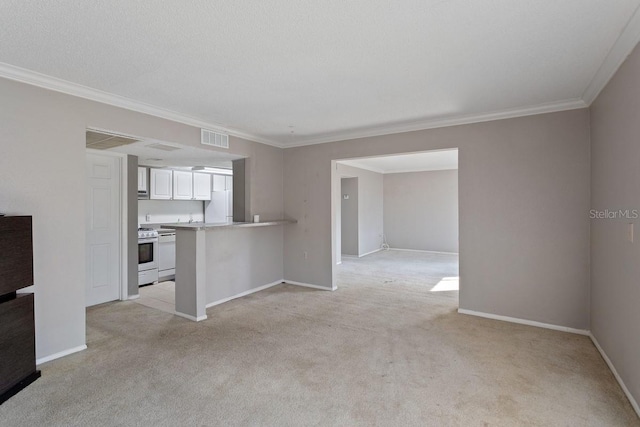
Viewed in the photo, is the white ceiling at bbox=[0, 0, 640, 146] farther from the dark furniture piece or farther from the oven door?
the oven door

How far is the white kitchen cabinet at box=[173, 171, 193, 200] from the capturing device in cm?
651

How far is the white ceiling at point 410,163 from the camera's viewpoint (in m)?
7.02

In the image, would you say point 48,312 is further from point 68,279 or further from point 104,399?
point 104,399

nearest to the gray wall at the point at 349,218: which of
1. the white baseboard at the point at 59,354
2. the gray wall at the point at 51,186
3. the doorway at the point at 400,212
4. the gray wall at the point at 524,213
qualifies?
the doorway at the point at 400,212

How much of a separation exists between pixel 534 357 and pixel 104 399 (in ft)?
11.2

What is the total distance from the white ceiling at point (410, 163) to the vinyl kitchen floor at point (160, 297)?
412 cm

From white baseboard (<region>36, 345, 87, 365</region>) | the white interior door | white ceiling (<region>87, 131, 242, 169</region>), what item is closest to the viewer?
white baseboard (<region>36, 345, 87, 365</region>)

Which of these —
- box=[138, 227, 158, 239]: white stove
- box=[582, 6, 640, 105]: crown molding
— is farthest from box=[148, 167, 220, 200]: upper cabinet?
box=[582, 6, 640, 105]: crown molding

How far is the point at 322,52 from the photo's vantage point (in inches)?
90.2

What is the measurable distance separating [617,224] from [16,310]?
4519mm

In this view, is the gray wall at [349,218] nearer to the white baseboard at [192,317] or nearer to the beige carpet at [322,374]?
the beige carpet at [322,374]

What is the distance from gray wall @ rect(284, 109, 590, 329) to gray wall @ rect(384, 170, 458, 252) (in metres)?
5.34

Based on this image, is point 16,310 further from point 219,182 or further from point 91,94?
point 219,182

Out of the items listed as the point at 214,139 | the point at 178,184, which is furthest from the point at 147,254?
the point at 214,139
